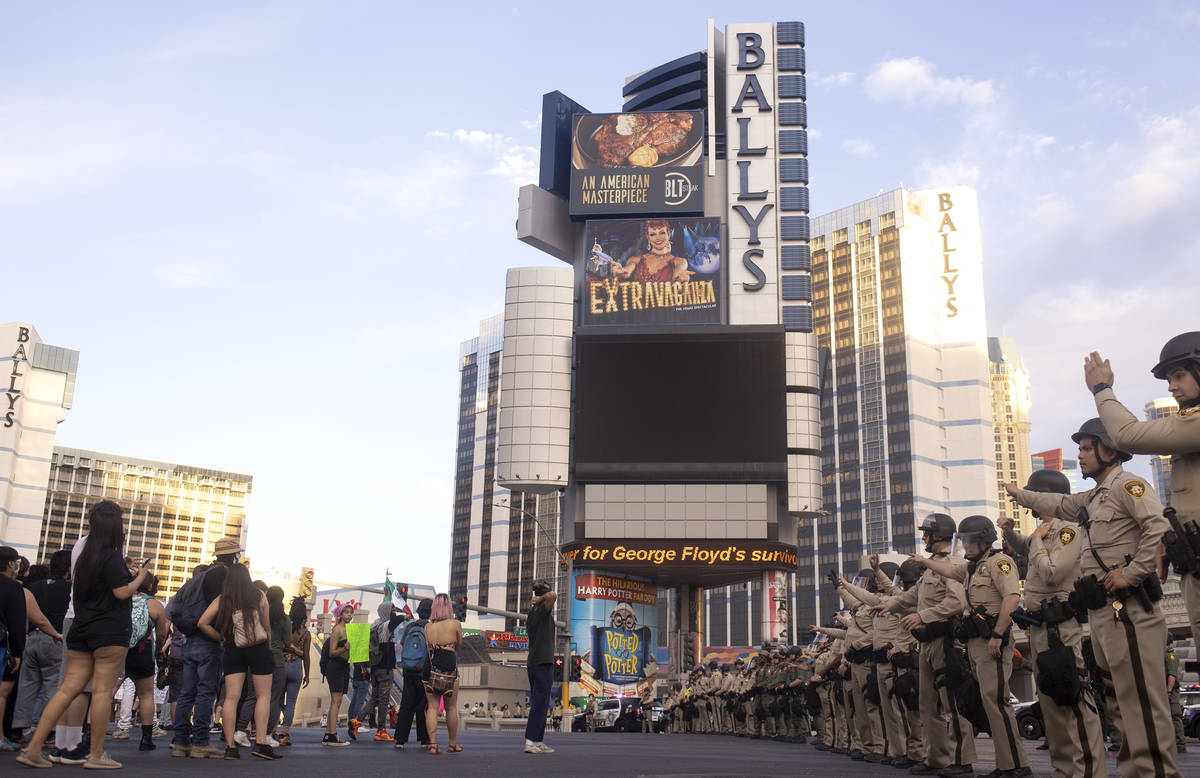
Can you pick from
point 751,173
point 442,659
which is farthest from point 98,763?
point 751,173

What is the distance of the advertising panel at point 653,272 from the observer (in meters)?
45.5

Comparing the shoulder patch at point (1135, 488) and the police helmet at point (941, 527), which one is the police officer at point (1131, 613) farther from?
the police helmet at point (941, 527)

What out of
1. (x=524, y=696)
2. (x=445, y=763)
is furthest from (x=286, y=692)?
(x=524, y=696)

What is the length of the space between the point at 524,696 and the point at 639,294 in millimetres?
54326

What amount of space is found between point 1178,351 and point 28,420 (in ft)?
311

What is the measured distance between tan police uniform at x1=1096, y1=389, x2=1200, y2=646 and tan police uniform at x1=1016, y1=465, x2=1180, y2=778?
35cm

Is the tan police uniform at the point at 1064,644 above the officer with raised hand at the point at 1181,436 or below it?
below

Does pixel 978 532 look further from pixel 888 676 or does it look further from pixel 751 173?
pixel 751 173

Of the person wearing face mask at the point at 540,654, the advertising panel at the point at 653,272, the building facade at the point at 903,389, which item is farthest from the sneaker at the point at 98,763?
the building facade at the point at 903,389

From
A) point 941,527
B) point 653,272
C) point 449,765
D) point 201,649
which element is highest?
point 653,272

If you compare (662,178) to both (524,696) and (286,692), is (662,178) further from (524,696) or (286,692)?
(524,696)

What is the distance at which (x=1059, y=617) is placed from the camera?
291 inches

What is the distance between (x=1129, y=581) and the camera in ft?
20.3

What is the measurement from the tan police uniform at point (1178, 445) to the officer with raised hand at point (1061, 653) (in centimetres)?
145
